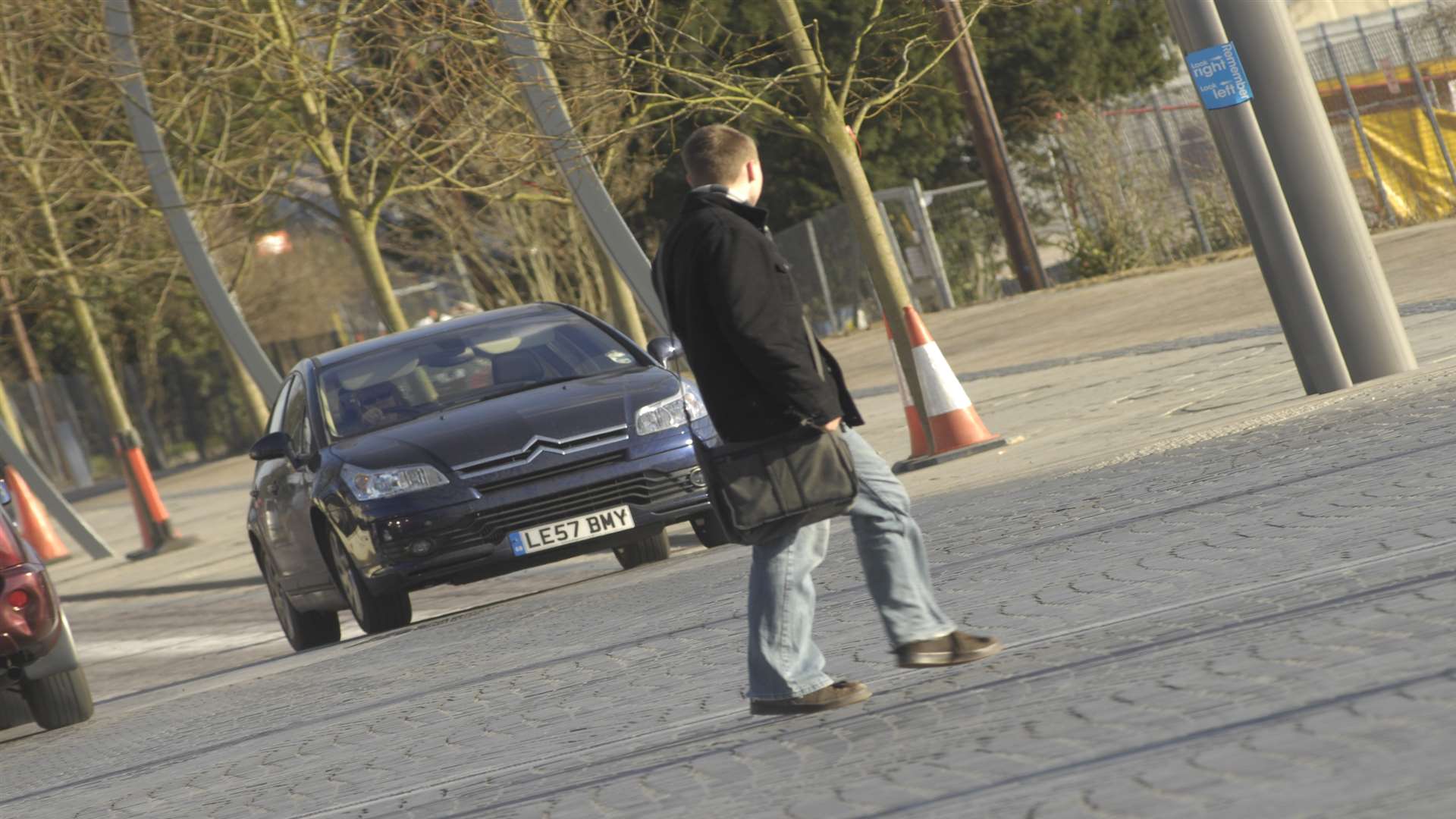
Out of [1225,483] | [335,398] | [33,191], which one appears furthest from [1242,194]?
[33,191]

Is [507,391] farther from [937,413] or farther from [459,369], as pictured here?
[937,413]

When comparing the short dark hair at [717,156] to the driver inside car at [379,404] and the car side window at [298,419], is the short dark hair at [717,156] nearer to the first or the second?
the driver inside car at [379,404]

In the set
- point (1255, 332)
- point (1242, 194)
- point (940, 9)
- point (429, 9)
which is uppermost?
point (429, 9)

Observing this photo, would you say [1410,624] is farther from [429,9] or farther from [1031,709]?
[429,9]

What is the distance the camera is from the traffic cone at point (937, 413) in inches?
503

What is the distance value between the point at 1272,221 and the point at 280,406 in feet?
19.0

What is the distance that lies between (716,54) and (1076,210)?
13885 millimetres

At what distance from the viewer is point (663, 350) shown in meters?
11.4

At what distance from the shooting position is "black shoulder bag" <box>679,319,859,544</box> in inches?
227

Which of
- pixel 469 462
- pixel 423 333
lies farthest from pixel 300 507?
pixel 469 462

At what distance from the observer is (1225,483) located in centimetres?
897

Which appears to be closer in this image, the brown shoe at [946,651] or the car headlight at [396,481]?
the brown shoe at [946,651]

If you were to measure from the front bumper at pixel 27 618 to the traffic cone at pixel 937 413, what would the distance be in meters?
5.43

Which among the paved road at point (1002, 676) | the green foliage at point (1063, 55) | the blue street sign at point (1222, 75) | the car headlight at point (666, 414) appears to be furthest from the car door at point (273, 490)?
the green foliage at point (1063, 55)
